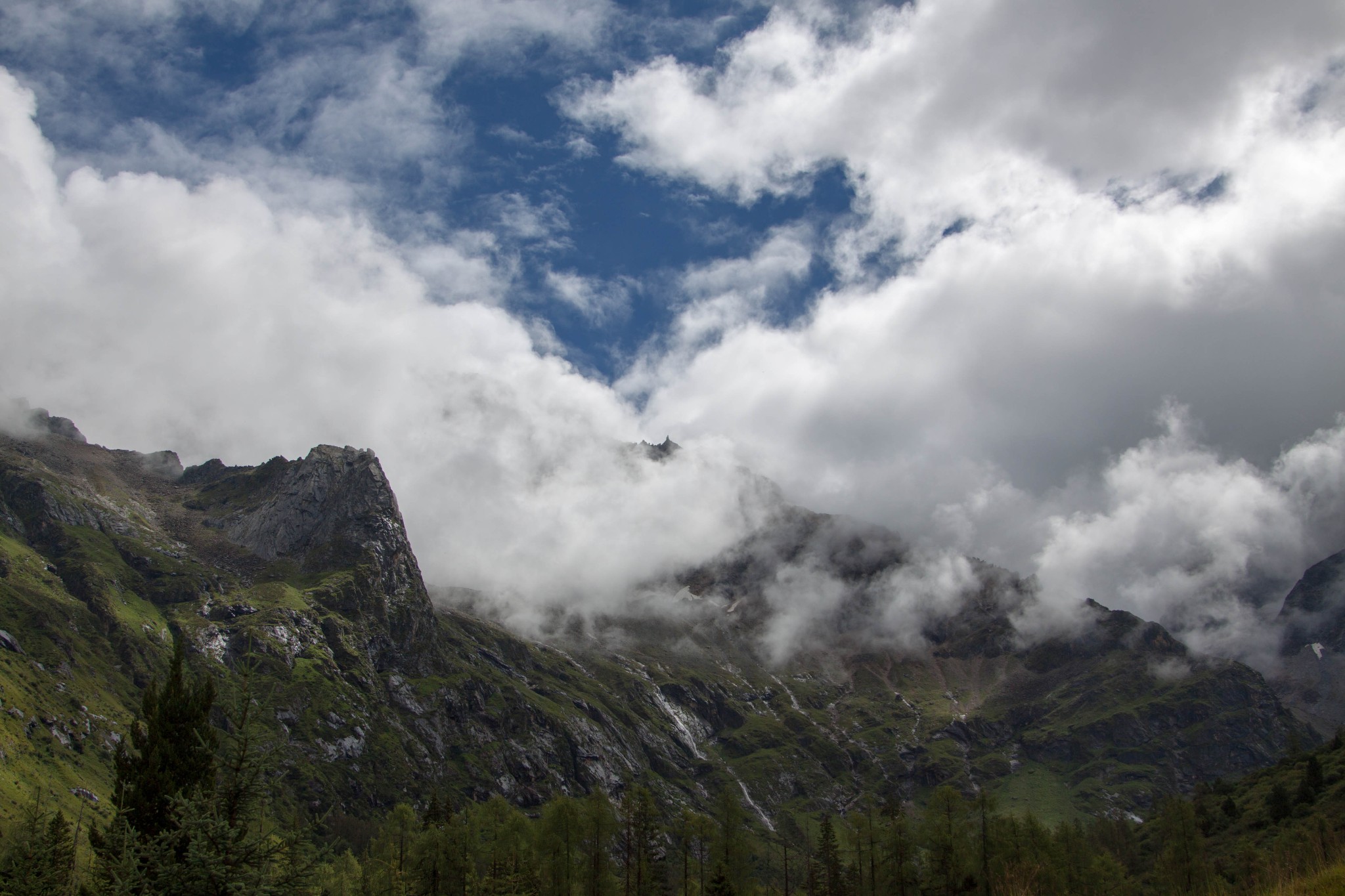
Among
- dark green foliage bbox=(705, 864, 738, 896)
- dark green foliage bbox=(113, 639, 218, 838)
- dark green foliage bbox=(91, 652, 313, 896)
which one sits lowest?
dark green foliage bbox=(705, 864, 738, 896)

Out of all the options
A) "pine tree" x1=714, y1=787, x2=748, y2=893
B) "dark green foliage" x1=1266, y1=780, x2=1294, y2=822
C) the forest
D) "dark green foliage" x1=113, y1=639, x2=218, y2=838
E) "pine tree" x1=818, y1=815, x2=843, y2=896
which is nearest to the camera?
the forest

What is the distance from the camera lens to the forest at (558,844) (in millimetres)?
24219

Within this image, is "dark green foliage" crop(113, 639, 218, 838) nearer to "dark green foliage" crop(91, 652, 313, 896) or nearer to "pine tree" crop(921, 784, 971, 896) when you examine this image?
"dark green foliage" crop(91, 652, 313, 896)

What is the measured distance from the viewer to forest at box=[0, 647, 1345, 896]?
24219mm

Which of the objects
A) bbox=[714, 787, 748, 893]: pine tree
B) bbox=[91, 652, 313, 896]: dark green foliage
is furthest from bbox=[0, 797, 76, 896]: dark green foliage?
bbox=[714, 787, 748, 893]: pine tree

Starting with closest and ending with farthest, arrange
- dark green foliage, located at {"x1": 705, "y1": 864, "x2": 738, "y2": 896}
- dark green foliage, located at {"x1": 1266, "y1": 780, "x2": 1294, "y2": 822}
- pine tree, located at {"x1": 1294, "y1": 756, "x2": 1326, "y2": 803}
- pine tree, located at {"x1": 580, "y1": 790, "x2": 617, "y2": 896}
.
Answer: dark green foliage, located at {"x1": 705, "y1": 864, "x2": 738, "y2": 896} < pine tree, located at {"x1": 580, "y1": 790, "x2": 617, "y2": 896} < pine tree, located at {"x1": 1294, "y1": 756, "x2": 1326, "y2": 803} < dark green foliage, located at {"x1": 1266, "y1": 780, "x2": 1294, "y2": 822}

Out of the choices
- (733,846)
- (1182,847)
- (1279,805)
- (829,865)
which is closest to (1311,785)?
(1279,805)

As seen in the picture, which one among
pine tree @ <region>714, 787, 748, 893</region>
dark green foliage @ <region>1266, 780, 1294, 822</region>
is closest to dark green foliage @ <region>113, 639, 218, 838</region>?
pine tree @ <region>714, 787, 748, 893</region>

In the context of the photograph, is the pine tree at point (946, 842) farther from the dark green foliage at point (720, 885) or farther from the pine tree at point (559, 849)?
the pine tree at point (559, 849)

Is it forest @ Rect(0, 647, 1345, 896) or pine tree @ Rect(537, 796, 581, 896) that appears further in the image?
pine tree @ Rect(537, 796, 581, 896)

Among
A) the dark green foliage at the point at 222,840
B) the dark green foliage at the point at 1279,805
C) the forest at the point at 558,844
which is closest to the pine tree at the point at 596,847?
the forest at the point at 558,844

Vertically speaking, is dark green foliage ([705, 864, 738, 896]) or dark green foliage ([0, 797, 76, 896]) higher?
dark green foliage ([0, 797, 76, 896])

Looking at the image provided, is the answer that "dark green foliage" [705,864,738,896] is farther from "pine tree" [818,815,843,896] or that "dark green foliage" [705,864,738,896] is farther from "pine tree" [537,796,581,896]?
"pine tree" [818,815,843,896]

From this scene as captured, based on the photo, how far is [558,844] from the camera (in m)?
85.8
